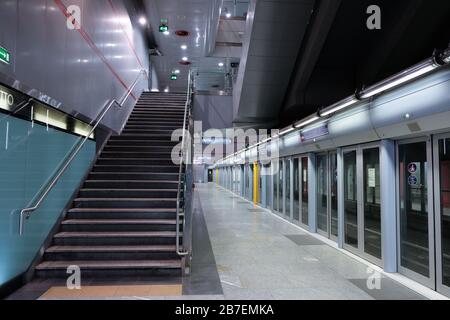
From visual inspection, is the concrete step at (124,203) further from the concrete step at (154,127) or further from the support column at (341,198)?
the concrete step at (154,127)

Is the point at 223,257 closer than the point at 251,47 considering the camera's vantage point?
Yes

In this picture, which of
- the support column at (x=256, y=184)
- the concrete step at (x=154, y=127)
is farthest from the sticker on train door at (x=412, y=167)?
the support column at (x=256, y=184)

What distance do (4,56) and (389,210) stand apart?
491 cm

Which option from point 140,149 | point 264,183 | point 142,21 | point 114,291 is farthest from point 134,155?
point 142,21

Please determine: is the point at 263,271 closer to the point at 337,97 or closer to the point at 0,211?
the point at 0,211

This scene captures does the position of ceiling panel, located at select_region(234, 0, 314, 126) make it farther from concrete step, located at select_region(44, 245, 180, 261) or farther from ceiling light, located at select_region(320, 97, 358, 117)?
concrete step, located at select_region(44, 245, 180, 261)

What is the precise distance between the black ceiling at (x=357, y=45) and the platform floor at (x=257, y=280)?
353 centimetres

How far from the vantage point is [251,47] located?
23.4 feet

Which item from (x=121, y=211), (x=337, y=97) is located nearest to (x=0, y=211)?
(x=121, y=211)

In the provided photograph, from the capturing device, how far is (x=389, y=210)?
4562 mm

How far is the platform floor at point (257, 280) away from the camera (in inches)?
143
